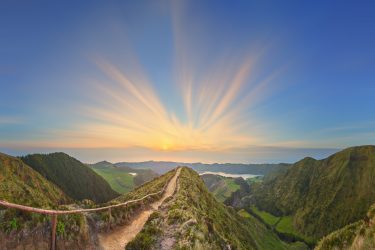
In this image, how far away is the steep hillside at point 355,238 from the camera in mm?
11945

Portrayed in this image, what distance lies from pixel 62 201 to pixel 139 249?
17664 cm

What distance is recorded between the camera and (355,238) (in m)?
13.0

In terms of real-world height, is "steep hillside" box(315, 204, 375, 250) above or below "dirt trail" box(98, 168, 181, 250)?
above

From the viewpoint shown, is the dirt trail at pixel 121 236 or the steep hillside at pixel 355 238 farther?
the dirt trail at pixel 121 236

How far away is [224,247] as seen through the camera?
1414 inches

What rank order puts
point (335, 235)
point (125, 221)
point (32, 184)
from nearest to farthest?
point (335, 235) < point (125, 221) < point (32, 184)

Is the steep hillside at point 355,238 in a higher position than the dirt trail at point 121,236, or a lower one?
higher

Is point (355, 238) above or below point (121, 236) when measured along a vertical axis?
above

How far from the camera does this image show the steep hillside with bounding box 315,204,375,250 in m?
11.9

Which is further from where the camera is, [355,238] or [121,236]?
[121,236]

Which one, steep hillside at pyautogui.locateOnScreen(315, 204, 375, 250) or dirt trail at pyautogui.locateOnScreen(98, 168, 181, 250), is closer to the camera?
steep hillside at pyautogui.locateOnScreen(315, 204, 375, 250)

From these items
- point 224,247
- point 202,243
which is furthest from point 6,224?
point 224,247

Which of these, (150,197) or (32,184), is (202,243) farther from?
(32,184)

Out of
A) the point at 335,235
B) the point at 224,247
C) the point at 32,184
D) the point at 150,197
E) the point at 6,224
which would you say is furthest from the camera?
the point at 32,184
